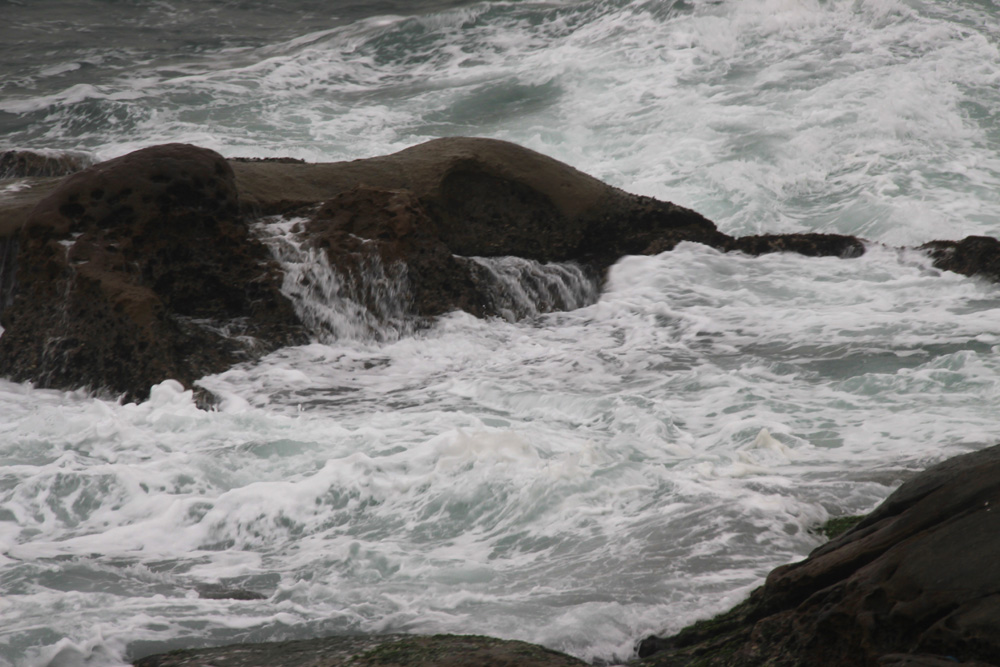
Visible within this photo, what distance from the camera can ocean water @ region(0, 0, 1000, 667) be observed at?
3.93m

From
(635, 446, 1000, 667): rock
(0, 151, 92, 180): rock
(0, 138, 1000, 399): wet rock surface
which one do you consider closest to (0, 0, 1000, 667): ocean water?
(0, 138, 1000, 399): wet rock surface

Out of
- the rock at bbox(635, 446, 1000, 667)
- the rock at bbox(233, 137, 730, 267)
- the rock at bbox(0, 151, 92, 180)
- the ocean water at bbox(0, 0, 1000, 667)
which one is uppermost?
the rock at bbox(0, 151, 92, 180)

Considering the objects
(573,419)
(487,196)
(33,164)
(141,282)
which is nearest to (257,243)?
(141,282)

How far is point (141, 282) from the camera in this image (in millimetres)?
6926

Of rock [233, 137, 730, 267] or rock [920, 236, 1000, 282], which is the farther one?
rock [233, 137, 730, 267]

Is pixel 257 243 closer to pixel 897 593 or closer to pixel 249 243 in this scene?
pixel 249 243

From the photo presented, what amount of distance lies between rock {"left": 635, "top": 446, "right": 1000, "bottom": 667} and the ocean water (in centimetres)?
64

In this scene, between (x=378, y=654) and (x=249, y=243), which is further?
(x=249, y=243)

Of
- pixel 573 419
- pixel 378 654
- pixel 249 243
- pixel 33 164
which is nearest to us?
pixel 378 654

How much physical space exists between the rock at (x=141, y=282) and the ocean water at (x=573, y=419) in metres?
0.27

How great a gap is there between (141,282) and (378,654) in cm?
447

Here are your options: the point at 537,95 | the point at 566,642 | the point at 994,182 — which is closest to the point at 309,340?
the point at 566,642

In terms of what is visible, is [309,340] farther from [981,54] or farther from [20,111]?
[981,54]

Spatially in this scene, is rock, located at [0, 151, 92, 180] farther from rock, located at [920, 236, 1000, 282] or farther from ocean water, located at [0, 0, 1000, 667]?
rock, located at [920, 236, 1000, 282]
